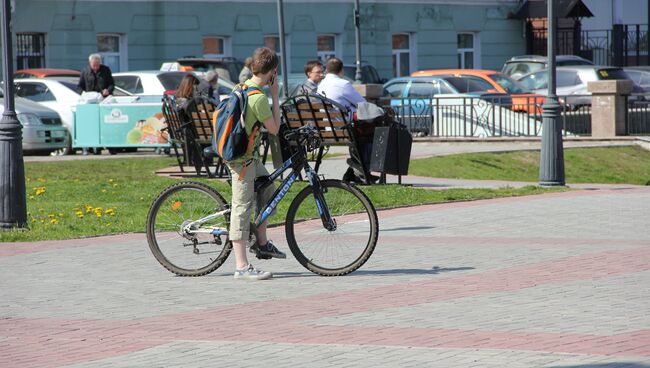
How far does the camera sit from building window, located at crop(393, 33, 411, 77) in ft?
152

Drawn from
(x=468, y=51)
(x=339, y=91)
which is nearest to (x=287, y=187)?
(x=339, y=91)

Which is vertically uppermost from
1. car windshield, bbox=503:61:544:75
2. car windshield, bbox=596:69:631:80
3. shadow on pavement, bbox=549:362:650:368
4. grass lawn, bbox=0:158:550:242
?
car windshield, bbox=503:61:544:75

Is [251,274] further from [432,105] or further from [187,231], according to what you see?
[432,105]

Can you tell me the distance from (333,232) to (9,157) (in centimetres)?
401

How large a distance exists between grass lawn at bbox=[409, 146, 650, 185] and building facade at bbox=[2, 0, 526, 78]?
18.9 meters

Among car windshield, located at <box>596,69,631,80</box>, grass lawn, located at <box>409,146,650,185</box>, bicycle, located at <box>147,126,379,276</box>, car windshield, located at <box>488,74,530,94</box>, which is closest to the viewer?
bicycle, located at <box>147,126,379,276</box>

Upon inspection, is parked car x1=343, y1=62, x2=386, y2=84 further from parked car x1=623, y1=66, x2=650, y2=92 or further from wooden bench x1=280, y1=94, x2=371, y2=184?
wooden bench x1=280, y1=94, x2=371, y2=184

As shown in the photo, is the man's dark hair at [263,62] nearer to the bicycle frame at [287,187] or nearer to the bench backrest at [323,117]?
the bicycle frame at [287,187]

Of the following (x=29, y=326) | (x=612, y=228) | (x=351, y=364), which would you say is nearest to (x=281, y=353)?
(x=351, y=364)

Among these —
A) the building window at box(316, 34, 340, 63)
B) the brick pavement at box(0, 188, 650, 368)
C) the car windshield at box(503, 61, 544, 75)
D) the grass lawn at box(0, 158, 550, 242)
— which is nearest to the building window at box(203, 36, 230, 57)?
the building window at box(316, 34, 340, 63)

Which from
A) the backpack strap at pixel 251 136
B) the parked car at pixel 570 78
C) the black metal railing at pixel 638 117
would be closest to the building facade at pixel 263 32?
the parked car at pixel 570 78

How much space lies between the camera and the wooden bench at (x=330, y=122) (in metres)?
15.8

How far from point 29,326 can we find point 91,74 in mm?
17383

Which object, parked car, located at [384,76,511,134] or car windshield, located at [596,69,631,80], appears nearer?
parked car, located at [384,76,511,134]
